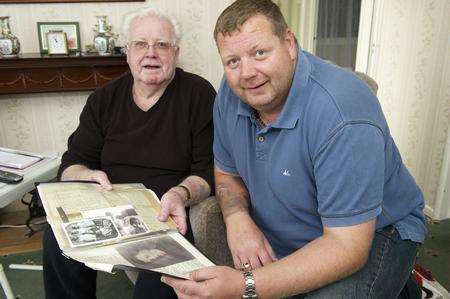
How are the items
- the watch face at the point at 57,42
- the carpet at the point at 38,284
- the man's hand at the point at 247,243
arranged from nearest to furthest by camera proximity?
1. the man's hand at the point at 247,243
2. the carpet at the point at 38,284
3. the watch face at the point at 57,42

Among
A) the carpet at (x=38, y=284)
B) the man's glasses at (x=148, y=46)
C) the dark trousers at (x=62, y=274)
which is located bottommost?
the carpet at (x=38, y=284)

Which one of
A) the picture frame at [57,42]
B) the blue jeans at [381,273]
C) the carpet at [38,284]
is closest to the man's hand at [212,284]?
the blue jeans at [381,273]

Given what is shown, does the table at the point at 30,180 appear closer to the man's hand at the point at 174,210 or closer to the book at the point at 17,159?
the book at the point at 17,159

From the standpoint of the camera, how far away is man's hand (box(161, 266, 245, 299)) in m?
0.82

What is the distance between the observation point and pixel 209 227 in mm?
1201

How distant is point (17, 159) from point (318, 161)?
3.84 ft

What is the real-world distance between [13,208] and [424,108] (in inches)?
101

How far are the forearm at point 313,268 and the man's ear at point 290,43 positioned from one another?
0.44m

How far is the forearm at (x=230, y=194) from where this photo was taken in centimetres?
118

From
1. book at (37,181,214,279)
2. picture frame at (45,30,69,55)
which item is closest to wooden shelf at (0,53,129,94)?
picture frame at (45,30,69,55)

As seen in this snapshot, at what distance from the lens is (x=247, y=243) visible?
3.60 ft

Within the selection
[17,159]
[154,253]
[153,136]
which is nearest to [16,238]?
[17,159]

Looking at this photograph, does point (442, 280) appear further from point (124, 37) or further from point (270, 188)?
point (124, 37)

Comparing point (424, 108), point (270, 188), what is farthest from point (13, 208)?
point (424, 108)
